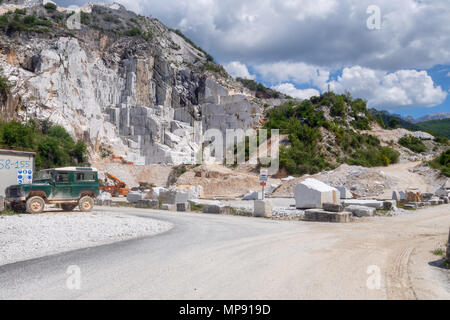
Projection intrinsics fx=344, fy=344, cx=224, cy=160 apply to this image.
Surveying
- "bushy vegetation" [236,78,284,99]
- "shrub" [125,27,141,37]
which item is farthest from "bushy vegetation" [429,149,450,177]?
"shrub" [125,27,141,37]

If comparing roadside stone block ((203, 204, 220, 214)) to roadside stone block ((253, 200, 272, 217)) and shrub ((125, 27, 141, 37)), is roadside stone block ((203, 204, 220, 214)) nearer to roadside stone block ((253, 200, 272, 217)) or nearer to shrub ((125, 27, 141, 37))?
roadside stone block ((253, 200, 272, 217))

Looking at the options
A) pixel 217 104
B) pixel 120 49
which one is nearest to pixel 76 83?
pixel 120 49

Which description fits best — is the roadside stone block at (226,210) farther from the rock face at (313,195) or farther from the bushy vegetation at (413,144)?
the bushy vegetation at (413,144)

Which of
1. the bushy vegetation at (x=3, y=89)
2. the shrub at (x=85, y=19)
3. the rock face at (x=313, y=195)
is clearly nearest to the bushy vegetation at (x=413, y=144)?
the rock face at (x=313, y=195)

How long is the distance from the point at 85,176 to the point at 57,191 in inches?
63.0

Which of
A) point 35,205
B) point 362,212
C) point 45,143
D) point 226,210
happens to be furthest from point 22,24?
point 362,212

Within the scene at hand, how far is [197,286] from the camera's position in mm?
5234

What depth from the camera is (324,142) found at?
197ft

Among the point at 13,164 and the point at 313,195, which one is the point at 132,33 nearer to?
the point at 13,164

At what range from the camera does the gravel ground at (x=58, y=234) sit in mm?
8461

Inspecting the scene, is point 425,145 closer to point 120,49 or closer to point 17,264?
point 120,49

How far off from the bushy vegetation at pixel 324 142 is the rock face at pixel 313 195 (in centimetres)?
2829

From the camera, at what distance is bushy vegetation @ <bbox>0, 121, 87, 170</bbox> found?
42125 mm
